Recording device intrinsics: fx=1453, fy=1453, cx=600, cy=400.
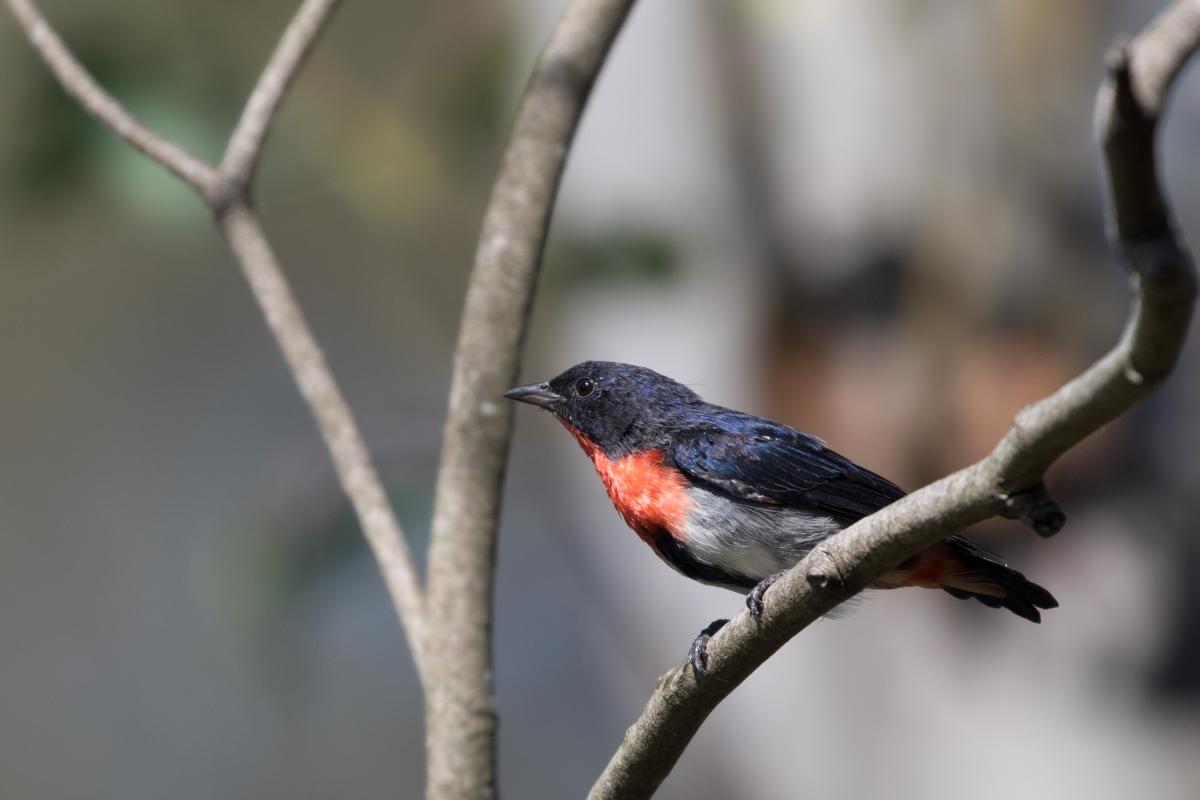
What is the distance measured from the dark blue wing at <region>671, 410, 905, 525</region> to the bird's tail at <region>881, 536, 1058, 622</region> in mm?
183

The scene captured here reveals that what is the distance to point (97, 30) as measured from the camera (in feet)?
16.8

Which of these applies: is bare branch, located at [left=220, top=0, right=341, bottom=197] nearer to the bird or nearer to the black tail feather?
the bird

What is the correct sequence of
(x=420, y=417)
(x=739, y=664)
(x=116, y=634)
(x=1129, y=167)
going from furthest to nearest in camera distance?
(x=116, y=634) → (x=420, y=417) → (x=739, y=664) → (x=1129, y=167)

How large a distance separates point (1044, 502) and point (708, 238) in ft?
15.9

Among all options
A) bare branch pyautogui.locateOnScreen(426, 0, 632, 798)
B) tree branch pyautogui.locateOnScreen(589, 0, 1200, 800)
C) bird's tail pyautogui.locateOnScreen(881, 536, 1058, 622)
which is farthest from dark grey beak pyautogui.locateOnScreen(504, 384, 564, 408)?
tree branch pyautogui.locateOnScreen(589, 0, 1200, 800)

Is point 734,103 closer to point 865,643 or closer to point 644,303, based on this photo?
point 644,303

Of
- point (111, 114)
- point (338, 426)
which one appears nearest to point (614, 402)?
point (338, 426)

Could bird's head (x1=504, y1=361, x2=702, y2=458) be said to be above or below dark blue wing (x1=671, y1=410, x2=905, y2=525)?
above

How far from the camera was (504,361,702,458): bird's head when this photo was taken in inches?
123

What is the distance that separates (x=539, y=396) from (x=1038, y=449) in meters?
1.87

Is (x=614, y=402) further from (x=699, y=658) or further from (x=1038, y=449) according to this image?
(x=1038, y=449)

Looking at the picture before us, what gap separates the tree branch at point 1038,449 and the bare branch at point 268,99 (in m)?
1.48

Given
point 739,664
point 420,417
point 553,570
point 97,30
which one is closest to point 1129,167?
point 739,664

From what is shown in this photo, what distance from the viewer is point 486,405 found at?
2713 millimetres
